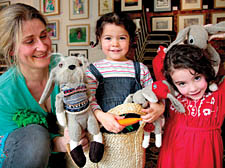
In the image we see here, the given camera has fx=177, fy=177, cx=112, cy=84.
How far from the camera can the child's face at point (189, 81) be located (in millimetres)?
833

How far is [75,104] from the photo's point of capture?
771 mm

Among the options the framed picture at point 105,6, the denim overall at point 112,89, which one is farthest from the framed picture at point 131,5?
the denim overall at point 112,89

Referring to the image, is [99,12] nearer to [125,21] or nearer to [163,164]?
[125,21]

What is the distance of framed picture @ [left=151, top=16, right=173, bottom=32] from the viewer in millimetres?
1832

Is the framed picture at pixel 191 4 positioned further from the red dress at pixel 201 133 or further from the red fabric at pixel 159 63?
the red dress at pixel 201 133

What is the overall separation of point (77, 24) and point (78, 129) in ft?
5.84

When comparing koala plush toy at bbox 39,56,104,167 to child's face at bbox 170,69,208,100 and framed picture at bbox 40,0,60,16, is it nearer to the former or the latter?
child's face at bbox 170,69,208,100

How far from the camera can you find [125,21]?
102cm

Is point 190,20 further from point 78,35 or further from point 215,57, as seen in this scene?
point 78,35

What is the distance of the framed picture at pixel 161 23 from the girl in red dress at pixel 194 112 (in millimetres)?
1076

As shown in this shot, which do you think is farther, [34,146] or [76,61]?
[34,146]

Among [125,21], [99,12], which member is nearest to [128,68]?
[125,21]

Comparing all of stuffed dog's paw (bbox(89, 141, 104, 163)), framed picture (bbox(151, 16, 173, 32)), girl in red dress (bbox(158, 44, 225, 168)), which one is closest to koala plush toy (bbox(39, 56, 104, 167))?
stuffed dog's paw (bbox(89, 141, 104, 163))

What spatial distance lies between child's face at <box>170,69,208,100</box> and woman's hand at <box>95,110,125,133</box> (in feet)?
1.10
